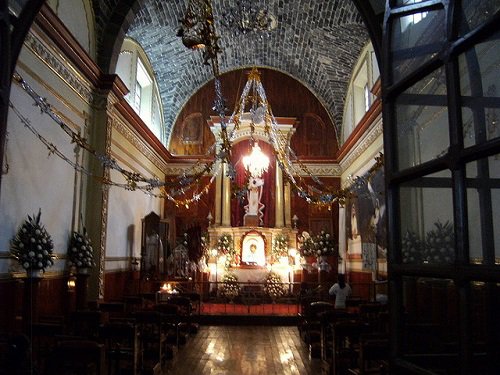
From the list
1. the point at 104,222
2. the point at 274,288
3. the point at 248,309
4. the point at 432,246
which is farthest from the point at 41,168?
the point at 274,288

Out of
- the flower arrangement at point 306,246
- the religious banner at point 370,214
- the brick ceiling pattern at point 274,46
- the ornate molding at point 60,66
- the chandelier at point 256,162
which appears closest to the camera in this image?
the ornate molding at point 60,66

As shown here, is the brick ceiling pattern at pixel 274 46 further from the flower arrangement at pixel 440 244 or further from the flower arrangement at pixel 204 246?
the flower arrangement at pixel 440 244

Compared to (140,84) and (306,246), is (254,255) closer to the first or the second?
(306,246)

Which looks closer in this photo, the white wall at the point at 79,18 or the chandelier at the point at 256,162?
the white wall at the point at 79,18

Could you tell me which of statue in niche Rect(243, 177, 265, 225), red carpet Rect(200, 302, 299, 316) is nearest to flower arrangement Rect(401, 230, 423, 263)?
red carpet Rect(200, 302, 299, 316)

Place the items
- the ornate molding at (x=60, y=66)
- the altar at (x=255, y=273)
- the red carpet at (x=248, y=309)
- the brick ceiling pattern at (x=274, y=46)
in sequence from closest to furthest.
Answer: the ornate molding at (x=60, y=66)
the red carpet at (x=248, y=309)
the brick ceiling pattern at (x=274, y=46)
the altar at (x=255, y=273)

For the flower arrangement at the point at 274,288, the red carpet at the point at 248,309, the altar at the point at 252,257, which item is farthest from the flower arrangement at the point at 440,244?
the altar at the point at 252,257

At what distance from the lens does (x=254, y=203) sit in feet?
62.1

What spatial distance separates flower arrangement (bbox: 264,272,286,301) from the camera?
16400 millimetres

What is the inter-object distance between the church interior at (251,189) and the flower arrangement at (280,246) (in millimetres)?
61

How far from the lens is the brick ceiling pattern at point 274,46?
1423 cm

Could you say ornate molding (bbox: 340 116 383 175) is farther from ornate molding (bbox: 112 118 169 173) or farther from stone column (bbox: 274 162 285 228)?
ornate molding (bbox: 112 118 169 173)

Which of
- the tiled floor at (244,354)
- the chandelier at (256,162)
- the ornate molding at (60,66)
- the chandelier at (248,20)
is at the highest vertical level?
the chandelier at (248,20)

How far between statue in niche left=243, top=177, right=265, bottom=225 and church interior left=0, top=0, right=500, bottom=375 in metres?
0.08
